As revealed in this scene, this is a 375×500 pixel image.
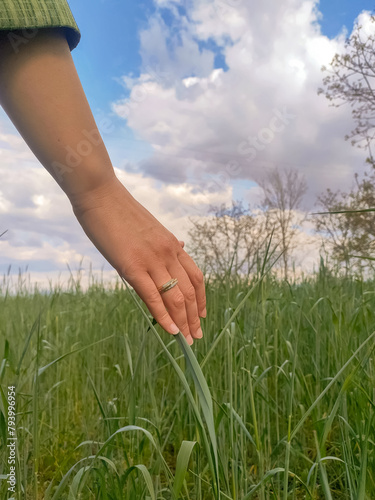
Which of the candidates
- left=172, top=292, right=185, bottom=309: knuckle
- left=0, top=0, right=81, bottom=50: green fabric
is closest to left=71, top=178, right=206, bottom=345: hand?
left=172, top=292, right=185, bottom=309: knuckle

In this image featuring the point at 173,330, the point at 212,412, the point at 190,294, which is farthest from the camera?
the point at 190,294

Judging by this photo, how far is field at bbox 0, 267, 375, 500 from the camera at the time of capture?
1.03 m

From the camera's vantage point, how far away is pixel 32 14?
2.97 feet

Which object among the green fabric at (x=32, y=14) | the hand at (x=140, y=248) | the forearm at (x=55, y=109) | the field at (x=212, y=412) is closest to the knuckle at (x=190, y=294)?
the hand at (x=140, y=248)

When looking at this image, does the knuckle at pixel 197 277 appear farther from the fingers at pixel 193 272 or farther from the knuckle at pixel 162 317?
the knuckle at pixel 162 317

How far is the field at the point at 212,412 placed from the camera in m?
1.03

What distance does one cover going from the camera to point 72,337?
9.87 feet

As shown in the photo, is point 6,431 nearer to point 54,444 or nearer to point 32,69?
point 54,444

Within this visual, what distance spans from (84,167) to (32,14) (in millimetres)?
299

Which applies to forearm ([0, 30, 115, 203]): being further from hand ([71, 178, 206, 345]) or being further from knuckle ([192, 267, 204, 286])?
knuckle ([192, 267, 204, 286])

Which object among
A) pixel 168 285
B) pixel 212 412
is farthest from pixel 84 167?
pixel 212 412

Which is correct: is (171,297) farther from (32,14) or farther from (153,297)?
(32,14)

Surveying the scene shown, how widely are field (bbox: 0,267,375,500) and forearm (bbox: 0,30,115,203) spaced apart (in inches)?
14.0

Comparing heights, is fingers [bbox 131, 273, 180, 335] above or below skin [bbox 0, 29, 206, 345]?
below
